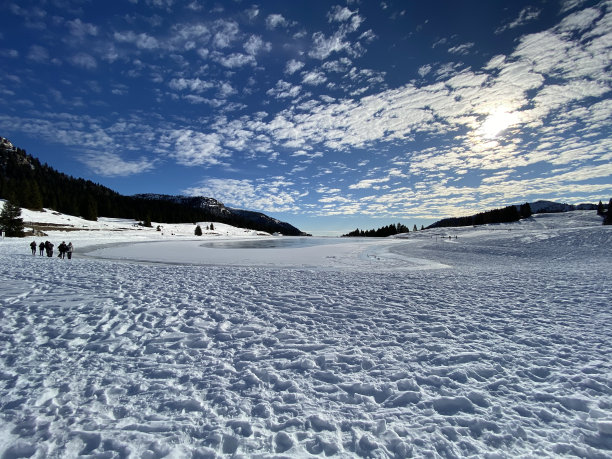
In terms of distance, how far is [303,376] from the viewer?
5.16 metres

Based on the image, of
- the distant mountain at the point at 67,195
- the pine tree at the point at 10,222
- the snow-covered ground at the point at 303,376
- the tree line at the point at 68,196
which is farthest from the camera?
the distant mountain at the point at 67,195

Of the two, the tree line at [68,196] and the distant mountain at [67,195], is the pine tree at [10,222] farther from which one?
Result: the distant mountain at [67,195]

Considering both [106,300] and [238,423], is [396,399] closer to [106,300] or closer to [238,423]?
[238,423]

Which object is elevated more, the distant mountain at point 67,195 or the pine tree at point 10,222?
the distant mountain at point 67,195

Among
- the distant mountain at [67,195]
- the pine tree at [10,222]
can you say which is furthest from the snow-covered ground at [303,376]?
the distant mountain at [67,195]

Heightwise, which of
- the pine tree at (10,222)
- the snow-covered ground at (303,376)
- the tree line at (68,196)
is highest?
the tree line at (68,196)

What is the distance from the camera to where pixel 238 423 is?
3881 mm

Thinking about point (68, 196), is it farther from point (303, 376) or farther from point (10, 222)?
point (303, 376)

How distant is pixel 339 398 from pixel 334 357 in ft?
4.59

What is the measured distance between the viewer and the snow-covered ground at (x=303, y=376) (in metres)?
3.57

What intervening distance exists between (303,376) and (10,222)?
2587 inches

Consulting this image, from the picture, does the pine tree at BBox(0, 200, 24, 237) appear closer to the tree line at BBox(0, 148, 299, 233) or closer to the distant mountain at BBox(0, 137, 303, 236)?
the tree line at BBox(0, 148, 299, 233)

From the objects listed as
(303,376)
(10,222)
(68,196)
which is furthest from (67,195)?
(303,376)

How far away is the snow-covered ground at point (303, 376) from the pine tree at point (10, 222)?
175 feet
